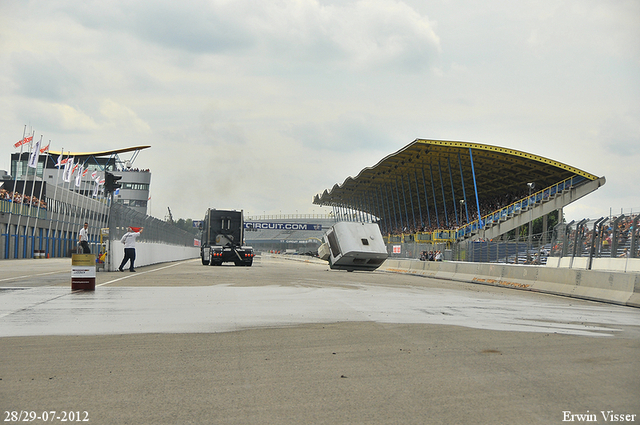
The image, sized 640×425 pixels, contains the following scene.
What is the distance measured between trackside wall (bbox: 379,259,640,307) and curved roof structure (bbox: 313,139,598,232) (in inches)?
1090

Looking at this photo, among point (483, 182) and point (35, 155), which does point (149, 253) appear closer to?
point (35, 155)

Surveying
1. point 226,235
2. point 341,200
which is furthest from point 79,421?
point 341,200

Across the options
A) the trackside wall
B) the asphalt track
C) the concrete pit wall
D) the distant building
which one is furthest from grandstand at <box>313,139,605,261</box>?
the distant building

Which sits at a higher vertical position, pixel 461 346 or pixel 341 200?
pixel 341 200

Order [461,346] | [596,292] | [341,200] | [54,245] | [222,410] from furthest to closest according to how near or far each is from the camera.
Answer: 1. [341,200]
2. [54,245]
3. [596,292]
4. [461,346]
5. [222,410]

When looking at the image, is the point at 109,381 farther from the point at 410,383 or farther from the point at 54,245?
the point at 54,245

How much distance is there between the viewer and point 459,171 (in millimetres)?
69750

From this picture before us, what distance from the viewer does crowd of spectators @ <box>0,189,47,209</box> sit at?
56.8 meters

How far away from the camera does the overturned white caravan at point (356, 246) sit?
105 feet

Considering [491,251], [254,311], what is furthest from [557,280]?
[491,251]

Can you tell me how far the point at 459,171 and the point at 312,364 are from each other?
65531 mm

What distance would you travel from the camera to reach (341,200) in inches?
4082

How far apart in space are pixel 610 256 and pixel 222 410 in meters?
19.2

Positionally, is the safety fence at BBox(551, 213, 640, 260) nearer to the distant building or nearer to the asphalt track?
the asphalt track
